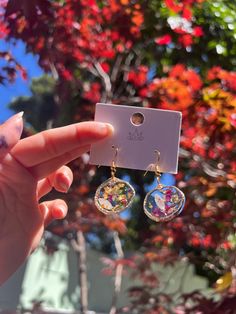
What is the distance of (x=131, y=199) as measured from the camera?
986mm

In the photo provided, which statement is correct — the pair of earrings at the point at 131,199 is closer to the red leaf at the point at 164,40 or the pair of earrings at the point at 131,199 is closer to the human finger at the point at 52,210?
the human finger at the point at 52,210

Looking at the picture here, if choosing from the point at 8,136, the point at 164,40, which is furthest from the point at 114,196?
the point at 164,40

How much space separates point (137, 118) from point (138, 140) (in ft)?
0.14

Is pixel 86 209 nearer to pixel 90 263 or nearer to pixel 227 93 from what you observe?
pixel 227 93

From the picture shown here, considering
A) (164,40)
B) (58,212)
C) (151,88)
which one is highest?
(164,40)

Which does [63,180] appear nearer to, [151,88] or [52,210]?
[52,210]

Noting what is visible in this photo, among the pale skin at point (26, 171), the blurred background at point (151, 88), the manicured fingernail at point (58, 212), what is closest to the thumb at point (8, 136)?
the pale skin at point (26, 171)

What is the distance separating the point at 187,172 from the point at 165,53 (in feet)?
2.76

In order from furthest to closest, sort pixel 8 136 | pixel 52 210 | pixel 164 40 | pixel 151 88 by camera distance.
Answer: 1. pixel 151 88
2. pixel 164 40
3. pixel 52 210
4. pixel 8 136

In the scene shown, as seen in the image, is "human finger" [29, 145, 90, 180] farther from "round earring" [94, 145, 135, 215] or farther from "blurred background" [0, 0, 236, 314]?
"blurred background" [0, 0, 236, 314]

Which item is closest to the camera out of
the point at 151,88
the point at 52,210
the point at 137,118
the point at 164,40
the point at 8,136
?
the point at 8,136

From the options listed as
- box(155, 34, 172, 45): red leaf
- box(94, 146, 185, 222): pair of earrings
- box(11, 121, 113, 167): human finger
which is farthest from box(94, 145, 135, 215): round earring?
box(155, 34, 172, 45): red leaf

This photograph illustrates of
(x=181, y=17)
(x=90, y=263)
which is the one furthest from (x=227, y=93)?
(x=90, y=263)

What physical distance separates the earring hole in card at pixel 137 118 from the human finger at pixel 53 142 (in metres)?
0.10
